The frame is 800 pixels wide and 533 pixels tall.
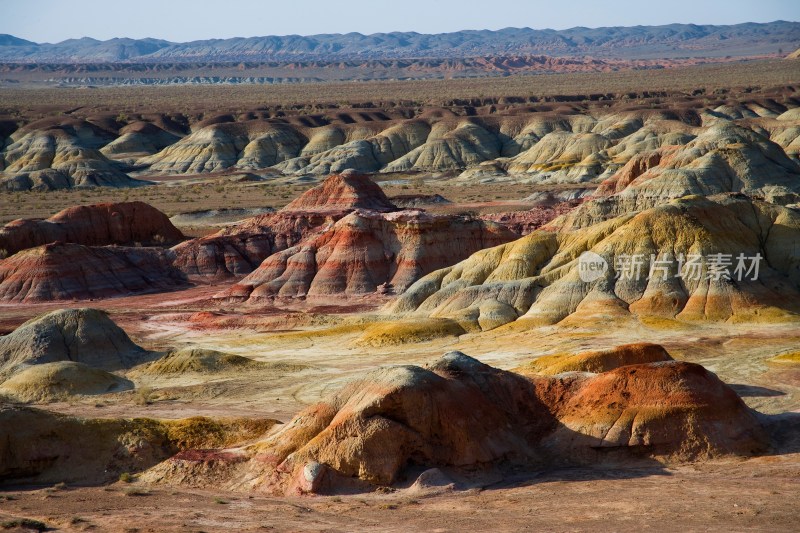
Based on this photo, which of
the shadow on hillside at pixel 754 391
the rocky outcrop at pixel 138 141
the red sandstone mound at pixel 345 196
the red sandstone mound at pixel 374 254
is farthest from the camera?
the rocky outcrop at pixel 138 141

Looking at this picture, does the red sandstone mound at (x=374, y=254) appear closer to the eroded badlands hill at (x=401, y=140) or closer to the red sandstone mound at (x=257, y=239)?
the red sandstone mound at (x=257, y=239)

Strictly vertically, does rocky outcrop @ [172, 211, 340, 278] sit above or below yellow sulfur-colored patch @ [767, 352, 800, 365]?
below

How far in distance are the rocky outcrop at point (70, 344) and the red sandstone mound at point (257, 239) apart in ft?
96.4

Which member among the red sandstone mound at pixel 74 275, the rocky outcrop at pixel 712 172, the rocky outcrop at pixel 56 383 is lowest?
the red sandstone mound at pixel 74 275

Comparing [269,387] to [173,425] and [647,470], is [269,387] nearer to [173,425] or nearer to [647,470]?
[173,425]

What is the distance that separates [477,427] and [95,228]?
61.3m

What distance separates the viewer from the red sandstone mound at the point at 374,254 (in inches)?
2746

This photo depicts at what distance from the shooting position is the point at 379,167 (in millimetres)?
148500

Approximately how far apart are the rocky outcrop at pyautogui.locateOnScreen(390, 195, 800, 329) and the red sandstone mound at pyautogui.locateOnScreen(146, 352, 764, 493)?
2006 centimetres

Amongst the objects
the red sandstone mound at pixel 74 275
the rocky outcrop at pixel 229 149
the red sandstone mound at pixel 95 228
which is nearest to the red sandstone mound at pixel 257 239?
the red sandstone mound at pixel 74 275

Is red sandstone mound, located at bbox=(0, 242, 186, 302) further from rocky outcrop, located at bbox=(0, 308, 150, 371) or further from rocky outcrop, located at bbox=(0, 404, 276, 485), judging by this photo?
rocky outcrop, located at bbox=(0, 404, 276, 485)

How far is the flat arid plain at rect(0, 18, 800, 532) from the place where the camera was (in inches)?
1117

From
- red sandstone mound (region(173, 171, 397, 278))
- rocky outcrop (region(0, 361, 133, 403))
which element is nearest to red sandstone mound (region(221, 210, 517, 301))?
red sandstone mound (region(173, 171, 397, 278))

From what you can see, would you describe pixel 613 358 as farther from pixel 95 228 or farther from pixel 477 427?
pixel 95 228
